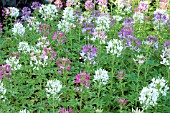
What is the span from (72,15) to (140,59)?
179 cm

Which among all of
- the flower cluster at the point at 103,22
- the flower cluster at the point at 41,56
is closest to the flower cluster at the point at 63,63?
the flower cluster at the point at 41,56

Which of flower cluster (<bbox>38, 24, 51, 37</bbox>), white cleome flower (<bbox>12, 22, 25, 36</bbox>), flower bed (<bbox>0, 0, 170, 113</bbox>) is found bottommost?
flower bed (<bbox>0, 0, 170, 113</bbox>)

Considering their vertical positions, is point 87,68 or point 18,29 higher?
point 18,29

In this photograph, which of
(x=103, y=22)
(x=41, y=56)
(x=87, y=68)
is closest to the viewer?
(x=41, y=56)

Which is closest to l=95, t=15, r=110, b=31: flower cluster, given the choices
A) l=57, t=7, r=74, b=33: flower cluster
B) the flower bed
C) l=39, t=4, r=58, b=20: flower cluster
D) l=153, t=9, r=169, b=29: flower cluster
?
the flower bed

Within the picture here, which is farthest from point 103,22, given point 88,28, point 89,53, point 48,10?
point 48,10

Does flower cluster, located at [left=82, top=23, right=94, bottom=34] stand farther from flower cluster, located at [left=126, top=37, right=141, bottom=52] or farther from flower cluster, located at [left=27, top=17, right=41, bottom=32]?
flower cluster, located at [left=126, top=37, right=141, bottom=52]

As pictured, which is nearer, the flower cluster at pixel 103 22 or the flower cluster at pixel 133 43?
the flower cluster at pixel 133 43

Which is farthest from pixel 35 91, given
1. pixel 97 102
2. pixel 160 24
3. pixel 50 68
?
pixel 160 24

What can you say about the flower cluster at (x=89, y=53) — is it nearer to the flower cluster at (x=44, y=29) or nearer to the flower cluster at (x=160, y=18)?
the flower cluster at (x=44, y=29)

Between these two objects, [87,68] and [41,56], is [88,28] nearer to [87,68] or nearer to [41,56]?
[87,68]

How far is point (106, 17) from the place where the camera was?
548 cm

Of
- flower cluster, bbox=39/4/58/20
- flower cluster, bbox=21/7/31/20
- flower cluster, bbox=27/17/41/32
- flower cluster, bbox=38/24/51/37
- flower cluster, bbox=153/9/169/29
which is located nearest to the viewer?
flower cluster, bbox=153/9/169/29

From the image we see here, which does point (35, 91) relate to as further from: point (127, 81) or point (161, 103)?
point (161, 103)
